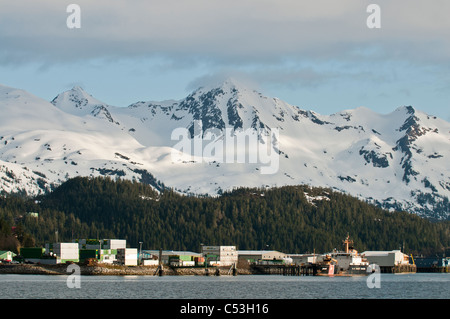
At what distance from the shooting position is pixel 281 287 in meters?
181

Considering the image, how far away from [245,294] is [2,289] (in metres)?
40.9

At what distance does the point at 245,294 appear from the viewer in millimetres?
155250

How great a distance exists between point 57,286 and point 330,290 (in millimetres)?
50155
